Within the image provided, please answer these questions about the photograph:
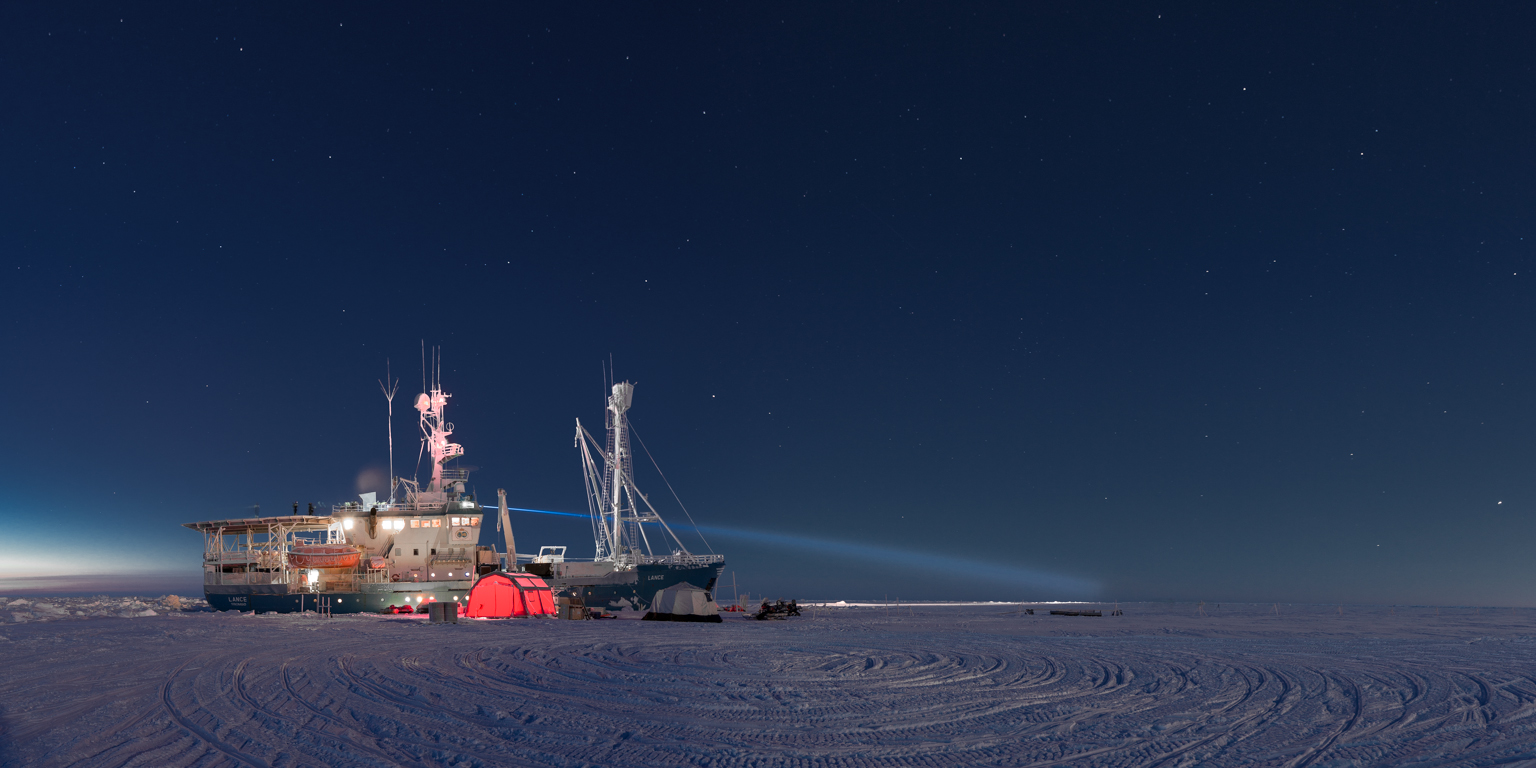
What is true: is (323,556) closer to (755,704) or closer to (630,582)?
(630,582)

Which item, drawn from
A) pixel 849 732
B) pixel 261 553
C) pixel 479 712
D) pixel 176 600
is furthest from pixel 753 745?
pixel 176 600

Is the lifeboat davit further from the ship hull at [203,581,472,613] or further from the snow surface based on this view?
the snow surface

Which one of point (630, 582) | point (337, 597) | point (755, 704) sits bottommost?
point (630, 582)

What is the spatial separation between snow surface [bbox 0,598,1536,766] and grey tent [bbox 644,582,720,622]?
16.2 metres

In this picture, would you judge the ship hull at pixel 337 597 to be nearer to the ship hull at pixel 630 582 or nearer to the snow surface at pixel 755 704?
the ship hull at pixel 630 582

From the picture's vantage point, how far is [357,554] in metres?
62.7

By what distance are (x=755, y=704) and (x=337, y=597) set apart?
51646 millimetres

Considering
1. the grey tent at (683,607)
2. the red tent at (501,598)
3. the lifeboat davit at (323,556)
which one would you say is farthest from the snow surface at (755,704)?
the lifeboat davit at (323,556)

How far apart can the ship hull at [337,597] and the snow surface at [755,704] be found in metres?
32.1

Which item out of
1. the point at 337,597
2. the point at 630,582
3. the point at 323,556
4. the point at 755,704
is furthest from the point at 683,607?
the point at 323,556

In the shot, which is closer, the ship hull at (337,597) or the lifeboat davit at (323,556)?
the ship hull at (337,597)

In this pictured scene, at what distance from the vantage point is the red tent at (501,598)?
45.2 meters

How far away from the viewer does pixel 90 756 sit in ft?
32.8

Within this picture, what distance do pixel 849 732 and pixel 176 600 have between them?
82601 millimetres
